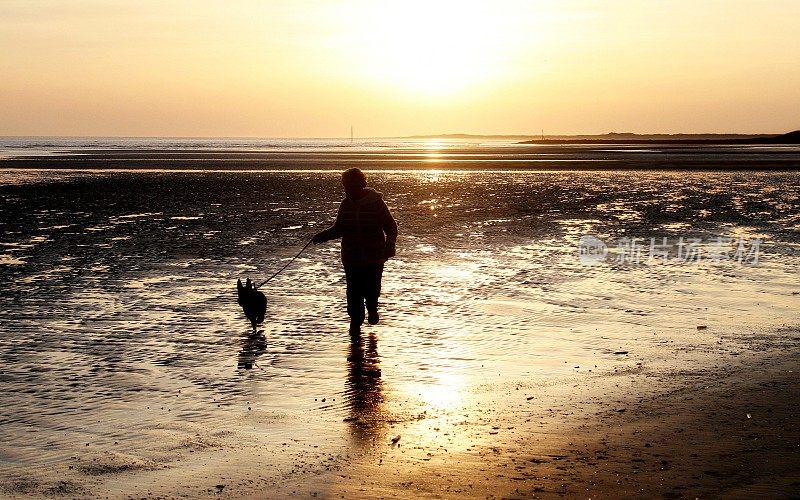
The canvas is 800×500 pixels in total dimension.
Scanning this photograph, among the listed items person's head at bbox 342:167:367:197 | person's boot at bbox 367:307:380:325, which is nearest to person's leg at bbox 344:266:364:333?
person's boot at bbox 367:307:380:325

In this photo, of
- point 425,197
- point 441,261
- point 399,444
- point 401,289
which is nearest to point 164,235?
point 441,261

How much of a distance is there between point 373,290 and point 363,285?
4.8 inches

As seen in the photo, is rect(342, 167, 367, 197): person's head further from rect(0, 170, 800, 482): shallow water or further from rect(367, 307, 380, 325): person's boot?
rect(0, 170, 800, 482): shallow water

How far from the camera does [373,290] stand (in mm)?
10188

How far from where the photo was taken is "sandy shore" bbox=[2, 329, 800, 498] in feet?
17.2

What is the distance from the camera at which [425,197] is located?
31.3m

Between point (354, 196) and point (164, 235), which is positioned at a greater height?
point (354, 196)

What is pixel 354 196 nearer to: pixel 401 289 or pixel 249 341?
pixel 249 341

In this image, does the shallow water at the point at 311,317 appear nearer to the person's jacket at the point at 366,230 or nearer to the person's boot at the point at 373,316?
the person's boot at the point at 373,316

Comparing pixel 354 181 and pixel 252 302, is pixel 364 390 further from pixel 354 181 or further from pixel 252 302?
pixel 354 181

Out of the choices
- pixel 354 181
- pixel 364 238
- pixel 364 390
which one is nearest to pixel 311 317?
pixel 364 238

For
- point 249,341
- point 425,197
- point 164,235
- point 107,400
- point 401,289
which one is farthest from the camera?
point 425,197

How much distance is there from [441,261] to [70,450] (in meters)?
10.4

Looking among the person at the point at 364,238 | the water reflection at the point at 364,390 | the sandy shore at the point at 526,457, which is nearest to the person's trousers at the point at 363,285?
the person at the point at 364,238
